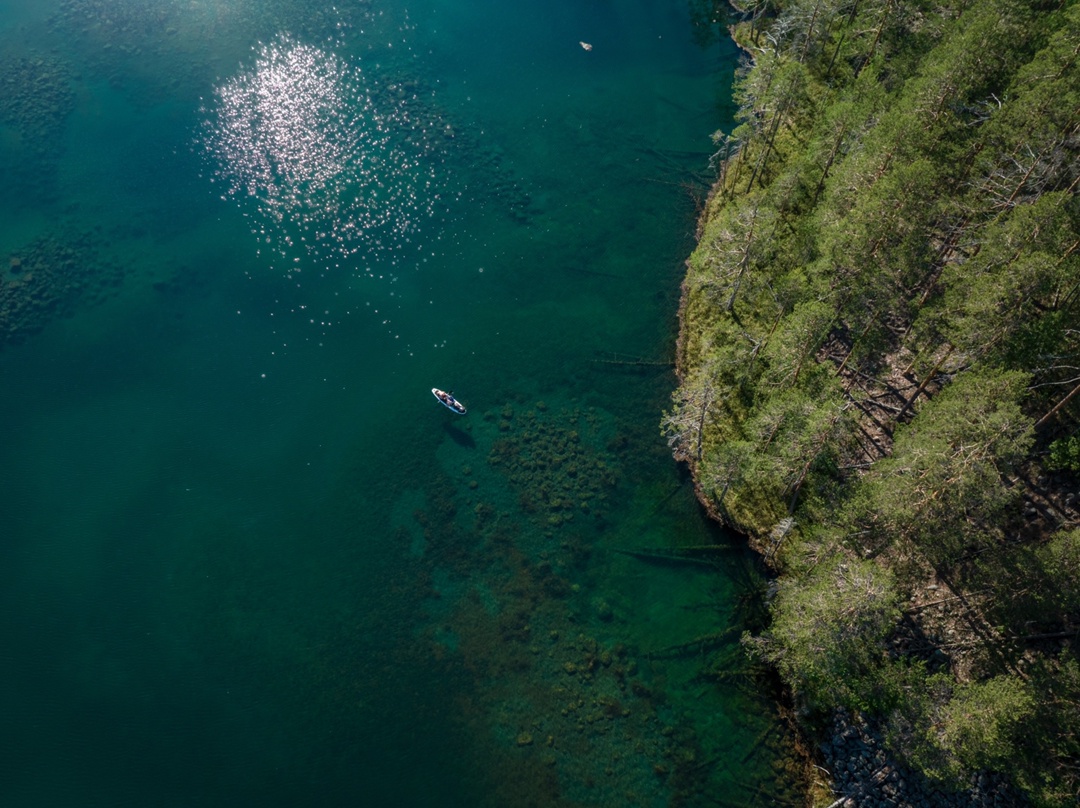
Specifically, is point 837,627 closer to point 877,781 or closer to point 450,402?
point 877,781

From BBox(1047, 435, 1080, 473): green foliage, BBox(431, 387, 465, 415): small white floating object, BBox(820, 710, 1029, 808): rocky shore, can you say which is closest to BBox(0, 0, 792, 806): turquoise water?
BBox(431, 387, 465, 415): small white floating object

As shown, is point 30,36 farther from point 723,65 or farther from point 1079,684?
point 1079,684

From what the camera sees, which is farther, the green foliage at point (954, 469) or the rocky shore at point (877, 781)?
the rocky shore at point (877, 781)

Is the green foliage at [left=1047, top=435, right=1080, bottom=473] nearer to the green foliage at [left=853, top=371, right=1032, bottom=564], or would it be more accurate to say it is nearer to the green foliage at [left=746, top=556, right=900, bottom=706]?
the green foliage at [left=853, top=371, right=1032, bottom=564]

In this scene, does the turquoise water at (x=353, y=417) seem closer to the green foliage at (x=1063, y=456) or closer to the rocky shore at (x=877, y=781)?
the rocky shore at (x=877, y=781)

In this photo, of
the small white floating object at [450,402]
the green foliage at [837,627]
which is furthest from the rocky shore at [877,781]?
the small white floating object at [450,402]

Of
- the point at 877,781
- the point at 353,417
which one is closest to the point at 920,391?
the point at 877,781
